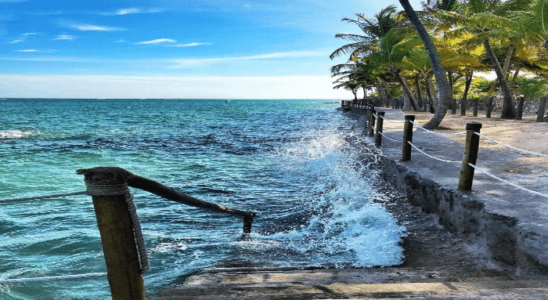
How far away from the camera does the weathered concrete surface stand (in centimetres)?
353

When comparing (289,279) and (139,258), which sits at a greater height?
(139,258)

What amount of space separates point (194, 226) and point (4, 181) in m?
7.59

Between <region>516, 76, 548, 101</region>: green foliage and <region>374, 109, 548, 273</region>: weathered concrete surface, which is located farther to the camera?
<region>516, 76, 548, 101</region>: green foliage

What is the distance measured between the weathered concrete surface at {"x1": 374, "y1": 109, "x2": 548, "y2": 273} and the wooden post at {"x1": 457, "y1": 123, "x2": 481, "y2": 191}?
17 centimetres

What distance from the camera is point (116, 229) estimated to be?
5.68 feet

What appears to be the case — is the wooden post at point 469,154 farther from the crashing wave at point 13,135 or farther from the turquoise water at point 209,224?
the crashing wave at point 13,135

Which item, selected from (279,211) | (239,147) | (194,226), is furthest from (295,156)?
(194,226)

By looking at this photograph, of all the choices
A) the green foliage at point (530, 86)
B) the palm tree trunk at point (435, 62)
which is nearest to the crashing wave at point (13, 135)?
the palm tree trunk at point (435, 62)

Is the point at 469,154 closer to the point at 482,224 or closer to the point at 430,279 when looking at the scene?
the point at 482,224

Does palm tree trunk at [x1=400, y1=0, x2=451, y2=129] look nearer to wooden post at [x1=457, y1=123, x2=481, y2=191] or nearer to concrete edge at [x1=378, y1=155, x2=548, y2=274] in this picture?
concrete edge at [x1=378, y1=155, x2=548, y2=274]

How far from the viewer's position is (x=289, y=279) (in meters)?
3.21

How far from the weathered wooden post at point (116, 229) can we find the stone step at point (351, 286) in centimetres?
88

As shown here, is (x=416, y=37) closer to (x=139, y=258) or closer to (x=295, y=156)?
(x=295, y=156)

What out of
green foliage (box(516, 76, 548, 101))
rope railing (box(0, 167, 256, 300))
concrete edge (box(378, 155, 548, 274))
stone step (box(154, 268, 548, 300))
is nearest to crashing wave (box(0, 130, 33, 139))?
stone step (box(154, 268, 548, 300))
